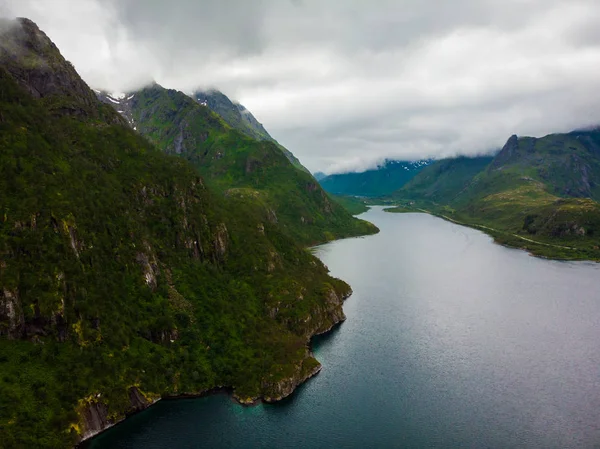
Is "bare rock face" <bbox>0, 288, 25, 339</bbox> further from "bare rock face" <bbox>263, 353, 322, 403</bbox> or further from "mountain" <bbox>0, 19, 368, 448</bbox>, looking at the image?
"bare rock face" <bbox>263, 353, 322, 403</bbox>

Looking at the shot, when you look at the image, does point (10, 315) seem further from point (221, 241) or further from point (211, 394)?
point (221, 241)

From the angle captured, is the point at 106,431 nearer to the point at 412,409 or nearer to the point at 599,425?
the point at 412,409

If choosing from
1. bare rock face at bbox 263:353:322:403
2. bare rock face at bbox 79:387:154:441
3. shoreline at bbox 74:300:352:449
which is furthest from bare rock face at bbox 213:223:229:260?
bare rock face at bbox 79:387:154:441

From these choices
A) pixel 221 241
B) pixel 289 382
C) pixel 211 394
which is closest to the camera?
pixel 211 394

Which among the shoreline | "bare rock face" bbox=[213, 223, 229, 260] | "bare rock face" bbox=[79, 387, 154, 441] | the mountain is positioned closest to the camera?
"bare rock face" bbox=[79, 387, 154, 441]

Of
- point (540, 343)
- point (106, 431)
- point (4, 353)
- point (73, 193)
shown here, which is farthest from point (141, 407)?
point (540, 343)

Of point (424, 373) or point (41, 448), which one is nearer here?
point (41, 448)

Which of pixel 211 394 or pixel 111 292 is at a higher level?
pixel 111 292

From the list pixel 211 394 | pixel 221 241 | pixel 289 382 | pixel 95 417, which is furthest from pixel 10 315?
pixel 221 241

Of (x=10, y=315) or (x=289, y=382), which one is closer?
(x=10, y=315)
